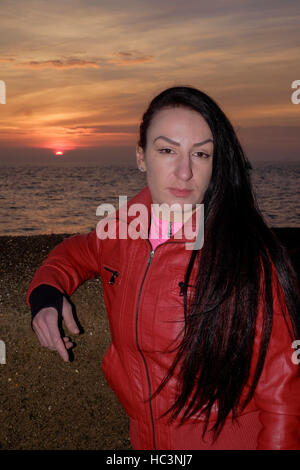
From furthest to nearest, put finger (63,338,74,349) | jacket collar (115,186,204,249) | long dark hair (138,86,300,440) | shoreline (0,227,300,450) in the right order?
shoreline (0,227,300,450) < finger (63,338,74,349) < jacket collar (115,186,204,249) < long dark hair (138,86,300,440)

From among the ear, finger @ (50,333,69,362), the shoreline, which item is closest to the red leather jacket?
the shoreline

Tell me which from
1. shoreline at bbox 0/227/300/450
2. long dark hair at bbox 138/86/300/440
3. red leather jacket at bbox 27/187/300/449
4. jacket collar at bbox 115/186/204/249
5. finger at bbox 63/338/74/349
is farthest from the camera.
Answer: shoreline at bbox 0/227/300/450

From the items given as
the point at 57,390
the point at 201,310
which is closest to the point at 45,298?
the point at 57,390

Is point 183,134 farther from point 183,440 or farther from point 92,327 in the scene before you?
point 183,440

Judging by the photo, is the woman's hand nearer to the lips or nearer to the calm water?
the lips

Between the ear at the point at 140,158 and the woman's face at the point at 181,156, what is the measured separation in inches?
8.5

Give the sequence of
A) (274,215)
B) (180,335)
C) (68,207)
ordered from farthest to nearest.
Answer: (68,207), (274,215), (180,335)

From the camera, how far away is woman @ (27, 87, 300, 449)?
1934 millimetres

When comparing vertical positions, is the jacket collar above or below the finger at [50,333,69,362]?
above

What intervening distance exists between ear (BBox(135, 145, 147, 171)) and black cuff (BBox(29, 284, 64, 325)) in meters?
0.95

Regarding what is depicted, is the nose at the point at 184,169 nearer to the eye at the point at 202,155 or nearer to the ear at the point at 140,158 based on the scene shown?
the eye at the point at 202,155

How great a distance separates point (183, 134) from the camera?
2.16m
